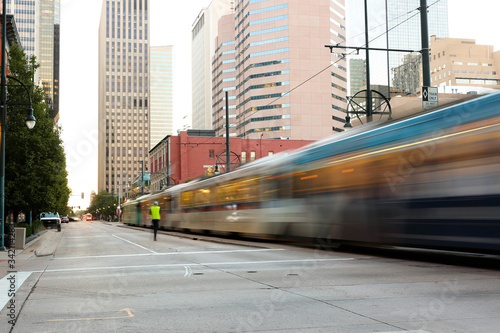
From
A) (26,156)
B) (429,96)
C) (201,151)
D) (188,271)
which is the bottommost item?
(188,271)

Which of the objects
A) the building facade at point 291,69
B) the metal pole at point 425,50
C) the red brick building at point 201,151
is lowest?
the metal pole at point 425,50

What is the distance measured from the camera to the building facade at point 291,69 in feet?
418

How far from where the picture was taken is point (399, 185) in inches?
486

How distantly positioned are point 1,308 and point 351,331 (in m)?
4.87

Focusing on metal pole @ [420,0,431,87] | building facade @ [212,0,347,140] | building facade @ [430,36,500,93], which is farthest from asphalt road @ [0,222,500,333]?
building facade @ [430,36,500,93]

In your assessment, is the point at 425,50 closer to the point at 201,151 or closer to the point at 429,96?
the point at 429,96

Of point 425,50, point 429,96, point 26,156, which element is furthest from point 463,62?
point 429,96

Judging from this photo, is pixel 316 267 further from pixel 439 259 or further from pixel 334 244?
pixel 334 244

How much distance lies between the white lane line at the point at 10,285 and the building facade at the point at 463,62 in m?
153

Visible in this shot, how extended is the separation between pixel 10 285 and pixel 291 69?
12334 cm

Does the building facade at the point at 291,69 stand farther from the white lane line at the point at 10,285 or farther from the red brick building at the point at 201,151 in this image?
the white lane line at the point at 10,285

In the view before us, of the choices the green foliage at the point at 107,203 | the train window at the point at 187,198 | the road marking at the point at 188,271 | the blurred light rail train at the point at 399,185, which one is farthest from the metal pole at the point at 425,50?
the green foliage at the point at 107,203

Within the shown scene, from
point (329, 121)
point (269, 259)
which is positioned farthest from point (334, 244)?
point (329, 121)

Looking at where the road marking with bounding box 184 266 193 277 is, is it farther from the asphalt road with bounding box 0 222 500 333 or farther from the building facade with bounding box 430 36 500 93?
the building facade with bounding box 430 36 500 93
